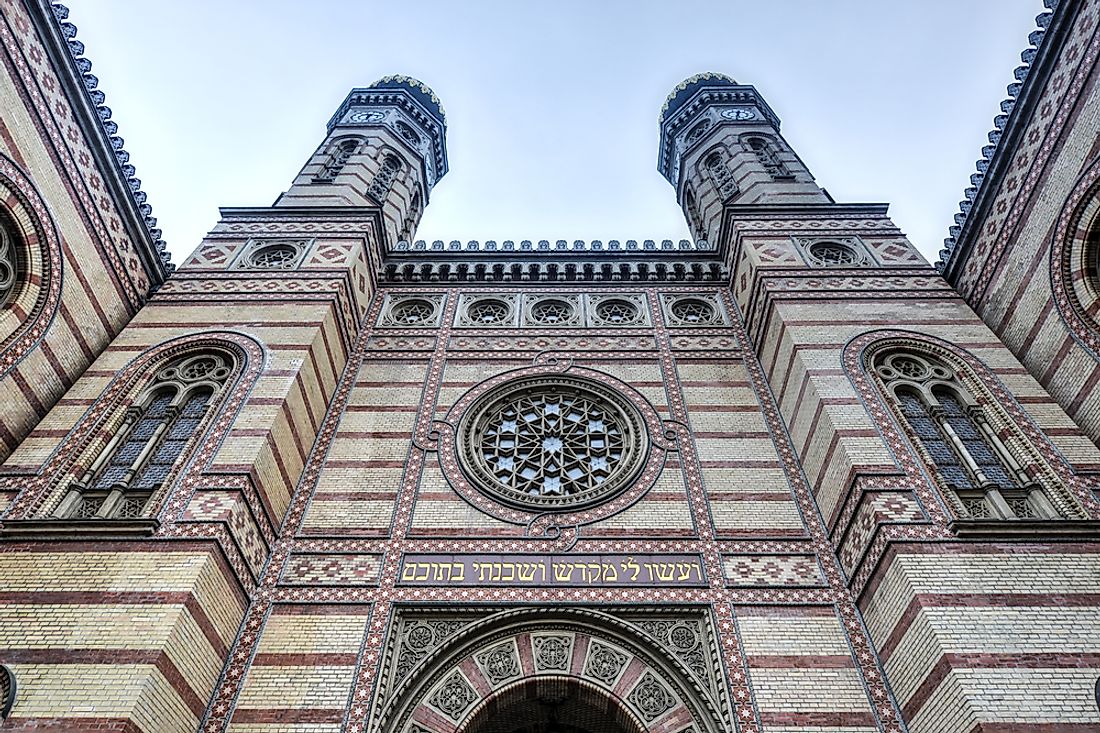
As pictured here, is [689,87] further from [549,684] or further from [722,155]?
[549,684]

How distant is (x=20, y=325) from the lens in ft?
25.1

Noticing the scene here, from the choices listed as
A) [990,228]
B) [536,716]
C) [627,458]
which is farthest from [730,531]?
[990,228]

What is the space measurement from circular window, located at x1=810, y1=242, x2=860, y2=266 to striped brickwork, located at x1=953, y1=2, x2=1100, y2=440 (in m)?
2.13

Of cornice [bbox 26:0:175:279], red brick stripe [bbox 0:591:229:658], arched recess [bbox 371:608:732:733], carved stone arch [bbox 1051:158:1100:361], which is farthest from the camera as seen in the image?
cornice [bbox 26:0:175:279]

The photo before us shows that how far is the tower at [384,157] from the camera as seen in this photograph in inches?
509

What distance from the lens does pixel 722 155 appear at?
51.0ft

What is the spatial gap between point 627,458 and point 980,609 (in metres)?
3.99

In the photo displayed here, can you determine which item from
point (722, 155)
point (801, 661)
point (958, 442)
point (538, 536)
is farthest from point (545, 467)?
point (722, 155)

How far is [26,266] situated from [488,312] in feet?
20.4

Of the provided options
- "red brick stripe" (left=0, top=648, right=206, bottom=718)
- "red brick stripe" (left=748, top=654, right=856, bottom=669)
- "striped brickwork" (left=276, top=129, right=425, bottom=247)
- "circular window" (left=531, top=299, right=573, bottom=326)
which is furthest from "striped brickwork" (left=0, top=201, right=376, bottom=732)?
"red brick stripe" (left=748, top=654, right=856, bottom=669)

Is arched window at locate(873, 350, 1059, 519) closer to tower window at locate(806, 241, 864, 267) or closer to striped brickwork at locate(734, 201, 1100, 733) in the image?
striped brickwork at locate(734, 201, 1100, 733)

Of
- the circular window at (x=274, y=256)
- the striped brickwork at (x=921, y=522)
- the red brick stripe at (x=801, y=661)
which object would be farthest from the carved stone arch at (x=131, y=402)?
the striped brickwork at (x=921, y=522)

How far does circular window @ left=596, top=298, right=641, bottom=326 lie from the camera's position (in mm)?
11148

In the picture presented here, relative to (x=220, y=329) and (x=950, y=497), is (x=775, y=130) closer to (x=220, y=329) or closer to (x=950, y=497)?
(x=950, y=497)
